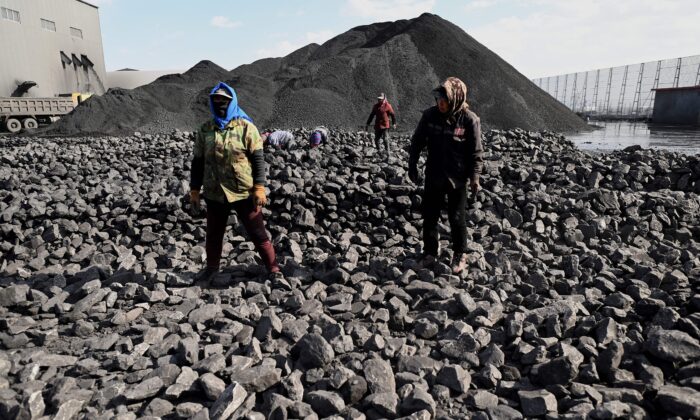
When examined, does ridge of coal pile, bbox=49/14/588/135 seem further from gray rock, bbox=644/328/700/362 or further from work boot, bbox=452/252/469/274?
gray rock, bbox=644/328/700/362

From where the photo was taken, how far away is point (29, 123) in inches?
→ 848

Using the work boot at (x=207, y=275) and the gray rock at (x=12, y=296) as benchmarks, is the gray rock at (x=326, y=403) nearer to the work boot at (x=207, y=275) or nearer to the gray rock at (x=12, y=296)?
the work boot at (x=207, y=275)

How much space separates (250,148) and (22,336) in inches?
90.7

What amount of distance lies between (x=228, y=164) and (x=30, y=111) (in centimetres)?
2361

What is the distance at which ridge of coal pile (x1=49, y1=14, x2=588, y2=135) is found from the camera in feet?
70.3

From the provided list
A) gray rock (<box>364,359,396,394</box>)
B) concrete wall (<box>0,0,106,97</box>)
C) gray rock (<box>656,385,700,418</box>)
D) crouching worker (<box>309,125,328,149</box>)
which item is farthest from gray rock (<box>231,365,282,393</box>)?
concrete wall (<box>0,0,106,97</box>)

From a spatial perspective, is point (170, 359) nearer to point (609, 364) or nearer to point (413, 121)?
point (609, 364)

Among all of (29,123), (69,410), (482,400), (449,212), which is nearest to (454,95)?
(449,212)

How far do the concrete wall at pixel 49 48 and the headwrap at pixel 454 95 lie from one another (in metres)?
36.1

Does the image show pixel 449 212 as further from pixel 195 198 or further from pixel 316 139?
pixel 316 139

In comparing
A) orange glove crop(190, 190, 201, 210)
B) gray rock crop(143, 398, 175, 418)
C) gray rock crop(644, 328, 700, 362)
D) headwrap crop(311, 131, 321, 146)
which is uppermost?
headwrap crop(311, 131, 321, 146)

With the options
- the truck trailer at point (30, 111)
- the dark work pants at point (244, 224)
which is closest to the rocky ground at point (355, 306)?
the dark work pants at point (244, 224)

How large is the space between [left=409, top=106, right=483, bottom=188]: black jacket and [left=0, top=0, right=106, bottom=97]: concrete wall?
35938 millimetres

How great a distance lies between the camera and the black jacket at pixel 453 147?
4039 mm
